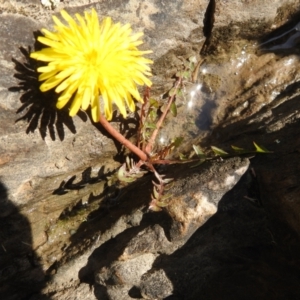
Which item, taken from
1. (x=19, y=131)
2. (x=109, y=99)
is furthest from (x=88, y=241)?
(x=109, y=99)

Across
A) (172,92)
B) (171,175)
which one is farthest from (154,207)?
(172,92)

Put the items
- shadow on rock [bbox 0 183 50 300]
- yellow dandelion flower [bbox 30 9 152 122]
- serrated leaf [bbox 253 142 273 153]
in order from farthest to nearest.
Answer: shadow on rock [bbox 0 183 50 300], serrated leaf [bbox 253 142 273 153], yellow dandelion flower [bbox 30 9 152 122]

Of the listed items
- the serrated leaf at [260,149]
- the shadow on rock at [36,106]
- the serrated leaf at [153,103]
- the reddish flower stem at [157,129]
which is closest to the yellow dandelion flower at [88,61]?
the shadow on rock at [36,106]

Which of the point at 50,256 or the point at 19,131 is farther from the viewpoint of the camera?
the point at 50,256

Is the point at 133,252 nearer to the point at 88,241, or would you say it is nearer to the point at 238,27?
the point at 88,241

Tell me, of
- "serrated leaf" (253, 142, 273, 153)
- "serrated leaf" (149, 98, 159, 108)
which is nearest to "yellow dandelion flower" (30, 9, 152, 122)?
"serrated leaf" (149, 98, 159, 108)

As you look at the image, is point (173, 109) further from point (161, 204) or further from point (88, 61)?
point (88, 61)

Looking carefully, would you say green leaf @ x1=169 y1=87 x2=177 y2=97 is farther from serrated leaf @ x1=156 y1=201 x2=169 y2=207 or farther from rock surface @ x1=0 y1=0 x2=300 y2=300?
serrated leaf @ x1=156 y1=201 x2=169 y2=207
